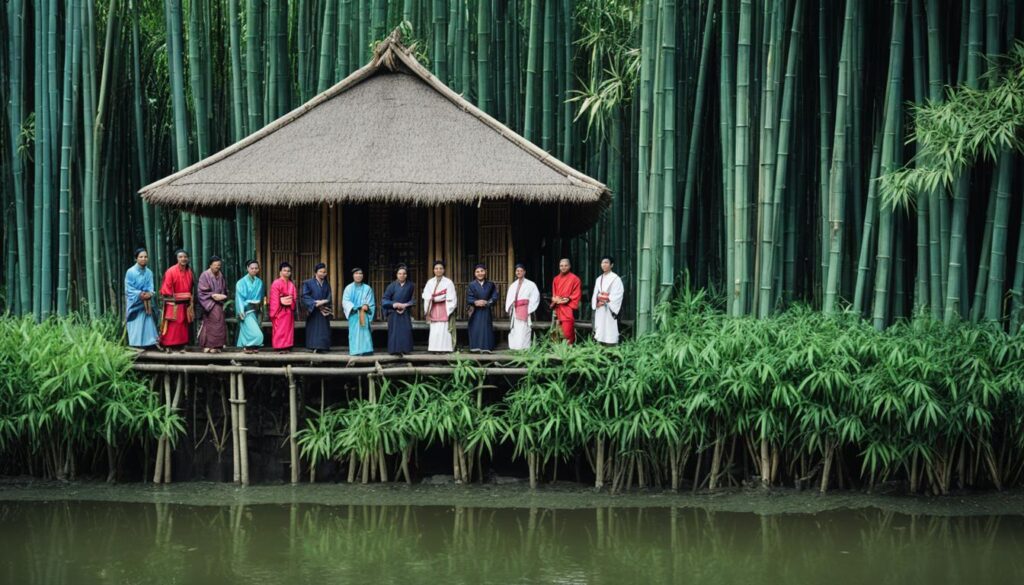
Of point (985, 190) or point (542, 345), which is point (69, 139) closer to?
point (542, 345)

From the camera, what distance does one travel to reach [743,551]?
762 cm

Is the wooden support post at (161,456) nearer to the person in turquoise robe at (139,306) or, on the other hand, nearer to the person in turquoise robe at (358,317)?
the person in turquoise robe at (139,306)

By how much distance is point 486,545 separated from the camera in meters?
7.77

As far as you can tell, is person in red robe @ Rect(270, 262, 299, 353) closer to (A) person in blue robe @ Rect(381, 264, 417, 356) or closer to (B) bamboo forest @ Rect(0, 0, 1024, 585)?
(B) bamboo forest @ Rect(0, 0, 1024, 585)

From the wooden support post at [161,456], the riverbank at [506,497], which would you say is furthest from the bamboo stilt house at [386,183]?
the riverbank at [506,497]

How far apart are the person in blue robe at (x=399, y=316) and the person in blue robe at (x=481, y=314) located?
0.52 metres

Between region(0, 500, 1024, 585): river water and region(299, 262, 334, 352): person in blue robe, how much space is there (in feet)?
5.25

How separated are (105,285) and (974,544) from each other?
8033 mm

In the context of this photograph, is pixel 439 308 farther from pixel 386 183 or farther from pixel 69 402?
pixel 69 402

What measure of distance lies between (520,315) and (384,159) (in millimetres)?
1796

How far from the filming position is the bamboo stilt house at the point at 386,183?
9758 millimetres

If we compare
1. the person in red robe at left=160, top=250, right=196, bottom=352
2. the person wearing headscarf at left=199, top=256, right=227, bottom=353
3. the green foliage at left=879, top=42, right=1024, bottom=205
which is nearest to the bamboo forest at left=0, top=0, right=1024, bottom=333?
the green foliage at left=879, top=42, right=1024, bottom=205

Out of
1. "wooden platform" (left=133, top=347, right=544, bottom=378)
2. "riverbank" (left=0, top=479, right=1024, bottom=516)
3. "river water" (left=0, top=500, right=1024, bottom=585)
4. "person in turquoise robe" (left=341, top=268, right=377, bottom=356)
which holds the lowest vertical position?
"river water" (left=0, top=500, right=1024, bottom=585)

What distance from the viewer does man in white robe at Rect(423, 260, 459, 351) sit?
980 cm
